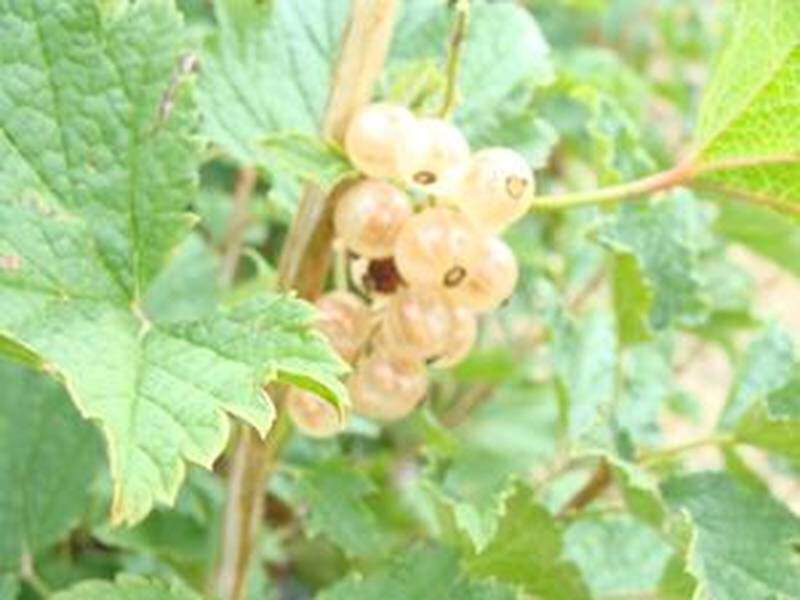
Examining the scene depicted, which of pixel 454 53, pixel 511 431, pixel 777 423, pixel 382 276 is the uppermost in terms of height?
pixel 454 53

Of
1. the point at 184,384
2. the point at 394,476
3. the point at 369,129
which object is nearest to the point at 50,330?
the point at 184,384

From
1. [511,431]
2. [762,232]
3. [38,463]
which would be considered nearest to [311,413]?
[38,463]

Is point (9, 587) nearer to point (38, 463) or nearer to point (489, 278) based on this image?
point (38, 463)

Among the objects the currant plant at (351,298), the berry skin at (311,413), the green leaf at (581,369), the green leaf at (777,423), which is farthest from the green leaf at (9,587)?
the green leaf at (777,423)

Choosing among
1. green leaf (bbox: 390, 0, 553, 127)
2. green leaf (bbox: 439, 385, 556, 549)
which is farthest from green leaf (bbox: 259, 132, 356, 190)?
green leaf (bbox: 439, 385, 556, 549)

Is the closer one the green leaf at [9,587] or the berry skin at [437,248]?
the berry skin at [437,248]

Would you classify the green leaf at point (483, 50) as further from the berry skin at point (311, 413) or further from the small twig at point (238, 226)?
the small twig at point (238, 226)
